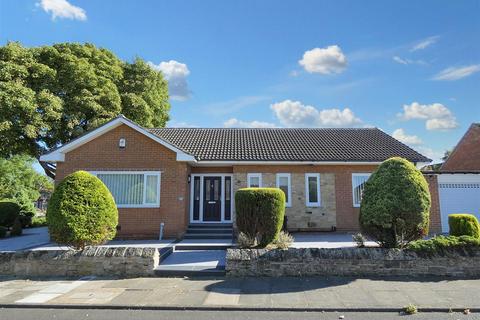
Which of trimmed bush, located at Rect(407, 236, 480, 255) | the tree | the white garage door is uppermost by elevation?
the tree

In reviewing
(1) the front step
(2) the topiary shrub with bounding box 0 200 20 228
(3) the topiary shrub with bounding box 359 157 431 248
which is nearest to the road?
(3) the topiary shrub with bounding box 359 157 431 248

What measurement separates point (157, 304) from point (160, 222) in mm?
8005

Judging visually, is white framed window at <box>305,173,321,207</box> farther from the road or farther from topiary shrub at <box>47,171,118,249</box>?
the road

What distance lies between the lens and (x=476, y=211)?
1630 centimetres

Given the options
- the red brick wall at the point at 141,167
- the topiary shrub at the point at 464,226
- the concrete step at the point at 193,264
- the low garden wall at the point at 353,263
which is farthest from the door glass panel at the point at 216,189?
the topiary shrub at the point at 464,226

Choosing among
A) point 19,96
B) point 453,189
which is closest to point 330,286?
point 453,189

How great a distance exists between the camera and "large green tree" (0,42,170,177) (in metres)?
17.8

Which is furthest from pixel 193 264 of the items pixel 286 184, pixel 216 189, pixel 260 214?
pixel 286 184

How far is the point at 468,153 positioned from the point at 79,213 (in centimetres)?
2697

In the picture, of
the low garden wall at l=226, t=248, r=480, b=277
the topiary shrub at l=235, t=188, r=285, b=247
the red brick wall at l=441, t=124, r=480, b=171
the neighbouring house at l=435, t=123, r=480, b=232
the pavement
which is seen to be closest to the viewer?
the pavement

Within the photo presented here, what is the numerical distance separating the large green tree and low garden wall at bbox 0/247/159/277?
10.7 metres

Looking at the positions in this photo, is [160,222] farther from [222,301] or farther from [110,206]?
[222,301]

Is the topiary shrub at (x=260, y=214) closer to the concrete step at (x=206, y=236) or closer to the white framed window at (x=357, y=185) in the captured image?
the concrete step at (x=206, y=236)

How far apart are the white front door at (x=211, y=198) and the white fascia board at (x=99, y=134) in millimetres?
1891
